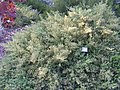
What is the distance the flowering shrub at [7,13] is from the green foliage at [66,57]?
1.35m

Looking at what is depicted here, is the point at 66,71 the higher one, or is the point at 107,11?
the point at 107,11

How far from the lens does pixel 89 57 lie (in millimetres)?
4223

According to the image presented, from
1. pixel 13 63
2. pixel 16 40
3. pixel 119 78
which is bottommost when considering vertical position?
pixel 119 78

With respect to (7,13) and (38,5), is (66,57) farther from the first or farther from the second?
(38,5)

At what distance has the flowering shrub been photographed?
583 cm

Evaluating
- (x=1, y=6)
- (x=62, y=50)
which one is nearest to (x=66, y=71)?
(x=62, y=50)

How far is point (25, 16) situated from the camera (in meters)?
5.84

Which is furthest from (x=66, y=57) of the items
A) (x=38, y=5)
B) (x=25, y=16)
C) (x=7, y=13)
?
(x=38, y=5)

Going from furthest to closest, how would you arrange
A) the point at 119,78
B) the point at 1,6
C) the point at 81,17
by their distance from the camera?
the point at 1,6
the point at 81,17
the point at 119,78

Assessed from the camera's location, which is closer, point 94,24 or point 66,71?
point 66,71

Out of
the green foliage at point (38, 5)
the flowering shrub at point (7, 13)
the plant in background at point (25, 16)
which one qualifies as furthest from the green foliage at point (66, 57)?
the green foliage at point (38, 5)

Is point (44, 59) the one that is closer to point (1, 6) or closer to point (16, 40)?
point (16, 40)

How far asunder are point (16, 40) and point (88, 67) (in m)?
1.10

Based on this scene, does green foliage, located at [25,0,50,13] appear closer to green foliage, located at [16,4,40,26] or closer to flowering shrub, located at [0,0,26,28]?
green foliage, located at [16,4,40,26]
